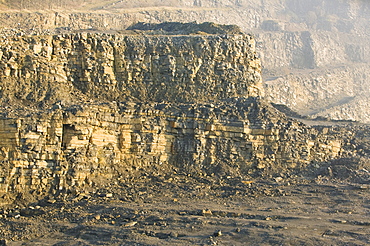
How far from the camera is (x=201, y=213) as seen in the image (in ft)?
A: 57.0

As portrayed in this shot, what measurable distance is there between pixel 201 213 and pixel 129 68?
331 inches

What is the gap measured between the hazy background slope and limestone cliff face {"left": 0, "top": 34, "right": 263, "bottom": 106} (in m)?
14.5

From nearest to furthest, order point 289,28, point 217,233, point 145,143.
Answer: point 217,233, point 145,143, point 289,28

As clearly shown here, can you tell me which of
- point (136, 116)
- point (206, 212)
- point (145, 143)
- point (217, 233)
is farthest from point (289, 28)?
point (217, 233)

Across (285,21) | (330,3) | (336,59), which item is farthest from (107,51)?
(330,3)

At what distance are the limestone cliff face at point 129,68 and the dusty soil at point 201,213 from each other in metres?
4.54

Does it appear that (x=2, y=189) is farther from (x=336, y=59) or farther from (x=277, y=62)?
(x=336, y=59)

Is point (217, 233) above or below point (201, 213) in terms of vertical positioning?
below

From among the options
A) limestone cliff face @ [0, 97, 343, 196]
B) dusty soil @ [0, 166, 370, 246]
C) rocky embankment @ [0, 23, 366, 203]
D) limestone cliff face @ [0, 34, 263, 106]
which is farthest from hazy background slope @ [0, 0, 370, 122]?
dusty soil @ [0, 166, 370, 246]

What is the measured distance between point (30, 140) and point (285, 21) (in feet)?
171

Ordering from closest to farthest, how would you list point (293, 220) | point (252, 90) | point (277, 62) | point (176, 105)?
point (293, 220) < point (176, 105) < point (252, 90) < point (277, 62)

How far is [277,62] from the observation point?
57344mm

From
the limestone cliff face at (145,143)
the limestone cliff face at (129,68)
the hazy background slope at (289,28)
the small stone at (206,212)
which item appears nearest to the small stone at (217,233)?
the small stone at (206,212)

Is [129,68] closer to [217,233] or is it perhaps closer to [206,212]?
[206,212]
